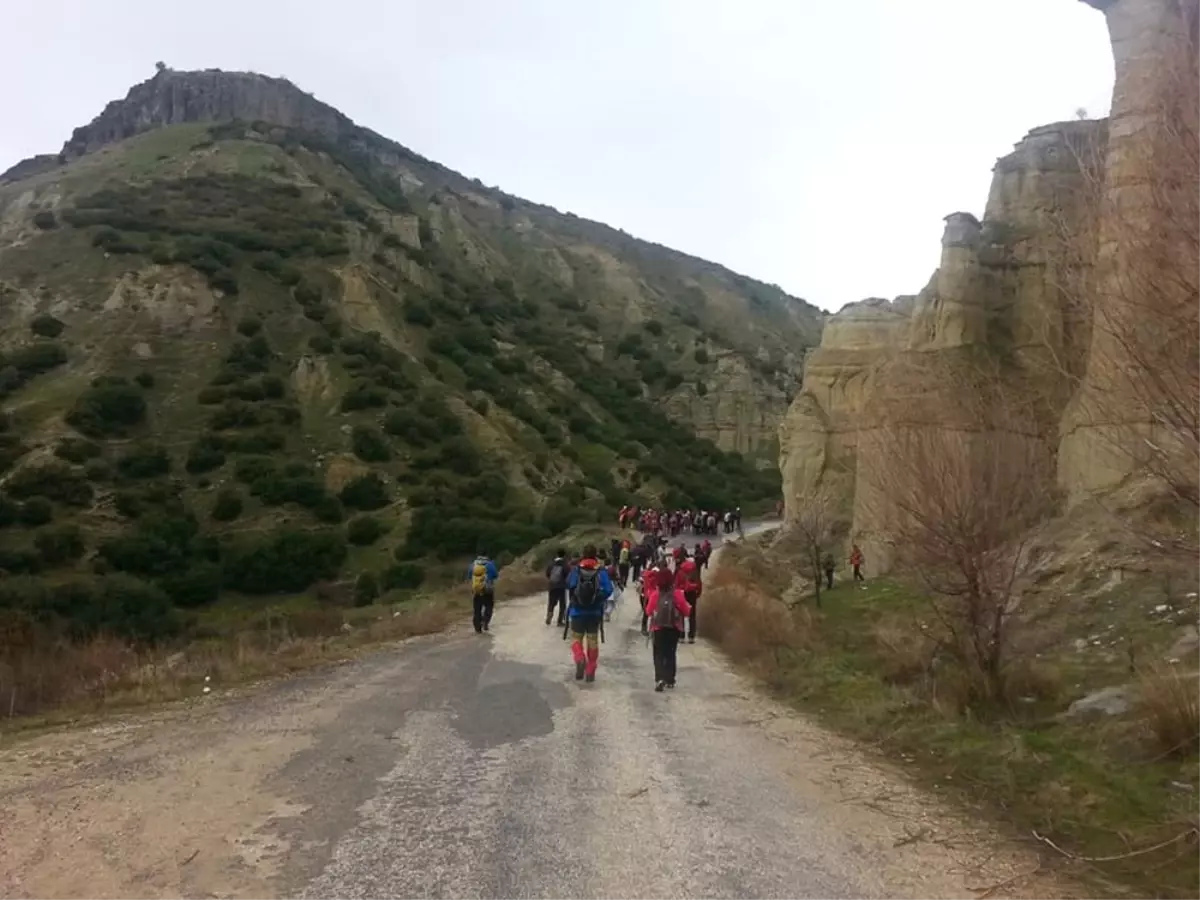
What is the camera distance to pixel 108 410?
4766 cm

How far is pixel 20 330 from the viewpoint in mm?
55344

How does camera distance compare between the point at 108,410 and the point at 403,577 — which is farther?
the point at 108,410

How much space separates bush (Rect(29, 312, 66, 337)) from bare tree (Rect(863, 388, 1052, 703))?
175 feet

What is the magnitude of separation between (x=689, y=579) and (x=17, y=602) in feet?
73.8

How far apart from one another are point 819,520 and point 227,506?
25.7 meters

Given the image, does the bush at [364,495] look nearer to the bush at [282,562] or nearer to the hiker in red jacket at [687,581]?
the bush at [282,562]

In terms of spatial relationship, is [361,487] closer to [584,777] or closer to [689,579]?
[689,579]

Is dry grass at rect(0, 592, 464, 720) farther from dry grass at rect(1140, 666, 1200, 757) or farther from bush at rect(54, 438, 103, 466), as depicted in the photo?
bush at rect(54, 438, 103, 466)

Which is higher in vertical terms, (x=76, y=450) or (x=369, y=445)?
(x=369, y=445)

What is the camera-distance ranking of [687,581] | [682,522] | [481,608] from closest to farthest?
[687,581], [481,608], [682,522]

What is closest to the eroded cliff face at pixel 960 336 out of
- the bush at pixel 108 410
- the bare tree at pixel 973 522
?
the bare tree at pixel 973 522

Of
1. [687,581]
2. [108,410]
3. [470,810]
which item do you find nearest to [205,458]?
[108,410]

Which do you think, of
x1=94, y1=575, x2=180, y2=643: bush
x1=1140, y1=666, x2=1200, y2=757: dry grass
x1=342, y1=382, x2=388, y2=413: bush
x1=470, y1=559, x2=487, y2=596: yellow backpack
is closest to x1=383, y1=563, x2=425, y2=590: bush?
x1=94, y1=575, x2=180, y2=643: bush

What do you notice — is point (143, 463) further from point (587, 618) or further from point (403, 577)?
point (587, 618)
